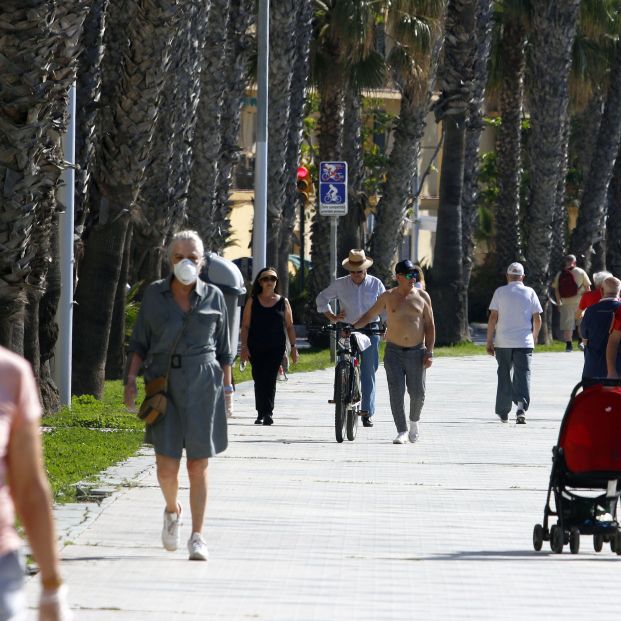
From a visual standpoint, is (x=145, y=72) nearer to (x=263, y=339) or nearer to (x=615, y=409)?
(x=263, y=339)

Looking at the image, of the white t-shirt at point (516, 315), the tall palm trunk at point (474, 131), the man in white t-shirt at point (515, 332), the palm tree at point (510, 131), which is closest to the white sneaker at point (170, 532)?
the man in white t-shirt at point (515, 332)

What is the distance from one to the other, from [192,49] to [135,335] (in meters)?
14.9

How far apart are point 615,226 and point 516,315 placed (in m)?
30.2

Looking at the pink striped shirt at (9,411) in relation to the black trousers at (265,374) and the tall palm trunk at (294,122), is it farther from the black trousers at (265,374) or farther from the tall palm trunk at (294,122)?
the tall palm trunk at (294,122)

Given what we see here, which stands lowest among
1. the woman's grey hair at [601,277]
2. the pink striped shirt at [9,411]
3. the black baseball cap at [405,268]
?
the woman's grey hair at [601,277]

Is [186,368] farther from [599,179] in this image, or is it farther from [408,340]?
[599,179]

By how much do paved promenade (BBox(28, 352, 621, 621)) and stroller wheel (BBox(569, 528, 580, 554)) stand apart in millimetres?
42

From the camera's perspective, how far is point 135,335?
938 centimetres

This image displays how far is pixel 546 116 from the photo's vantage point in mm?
41062

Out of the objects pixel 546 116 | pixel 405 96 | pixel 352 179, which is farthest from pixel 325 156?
pixel 546 116

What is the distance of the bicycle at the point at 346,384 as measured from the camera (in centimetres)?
1573

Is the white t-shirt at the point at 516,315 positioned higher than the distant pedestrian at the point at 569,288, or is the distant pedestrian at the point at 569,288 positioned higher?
the white t-shirt at the point at 516,315

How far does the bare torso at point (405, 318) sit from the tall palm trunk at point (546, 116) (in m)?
24.8

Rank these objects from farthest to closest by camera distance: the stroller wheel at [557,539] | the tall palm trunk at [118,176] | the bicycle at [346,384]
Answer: the tall palm trunk at [118,176] → the bicycle at [346,384] → the stroller wheel at [557,539]
